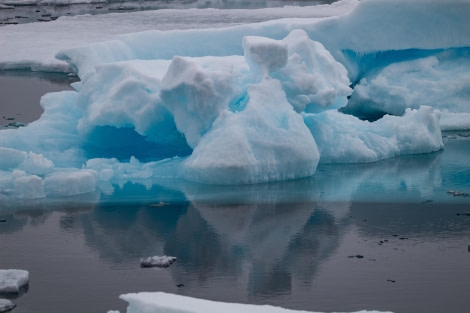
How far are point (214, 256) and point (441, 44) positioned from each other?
19.9 ft

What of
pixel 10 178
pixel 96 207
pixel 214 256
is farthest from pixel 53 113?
pixel 214 256

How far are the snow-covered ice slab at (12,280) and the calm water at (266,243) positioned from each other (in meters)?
0.07

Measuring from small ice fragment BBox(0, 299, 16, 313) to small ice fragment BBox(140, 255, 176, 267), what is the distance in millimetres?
1071

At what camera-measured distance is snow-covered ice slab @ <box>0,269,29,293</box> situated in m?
5.34

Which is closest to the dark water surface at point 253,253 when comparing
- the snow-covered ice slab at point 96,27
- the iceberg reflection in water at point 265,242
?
the iceberg reflection in water at point 265,242

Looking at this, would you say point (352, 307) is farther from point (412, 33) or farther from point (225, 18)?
point (225, 18)

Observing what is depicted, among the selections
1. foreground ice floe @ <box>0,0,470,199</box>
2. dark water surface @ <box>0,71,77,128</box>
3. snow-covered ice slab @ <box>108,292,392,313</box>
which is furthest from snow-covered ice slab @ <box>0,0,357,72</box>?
snow-covered ice slab @ <box>108,292,392,313</box>

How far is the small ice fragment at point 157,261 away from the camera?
19.4 ft

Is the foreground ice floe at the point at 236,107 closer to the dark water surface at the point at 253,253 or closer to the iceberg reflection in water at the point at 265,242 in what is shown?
the iceberg reflection in water at the point at 265,242

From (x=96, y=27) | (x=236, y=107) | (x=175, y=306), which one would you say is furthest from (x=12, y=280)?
(x=96, y=27)

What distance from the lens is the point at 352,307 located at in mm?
5039

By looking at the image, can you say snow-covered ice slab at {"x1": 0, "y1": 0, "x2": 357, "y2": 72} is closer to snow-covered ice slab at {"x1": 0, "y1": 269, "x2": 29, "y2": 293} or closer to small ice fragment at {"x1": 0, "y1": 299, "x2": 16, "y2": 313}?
Answer: snow-covered ice slab at {"x1": 0, "y1": 269, "x2": 29, "y2": 293}

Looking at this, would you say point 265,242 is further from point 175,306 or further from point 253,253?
point 175,306

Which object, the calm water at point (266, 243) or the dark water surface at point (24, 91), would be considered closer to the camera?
the calm water at point (266, 243)
